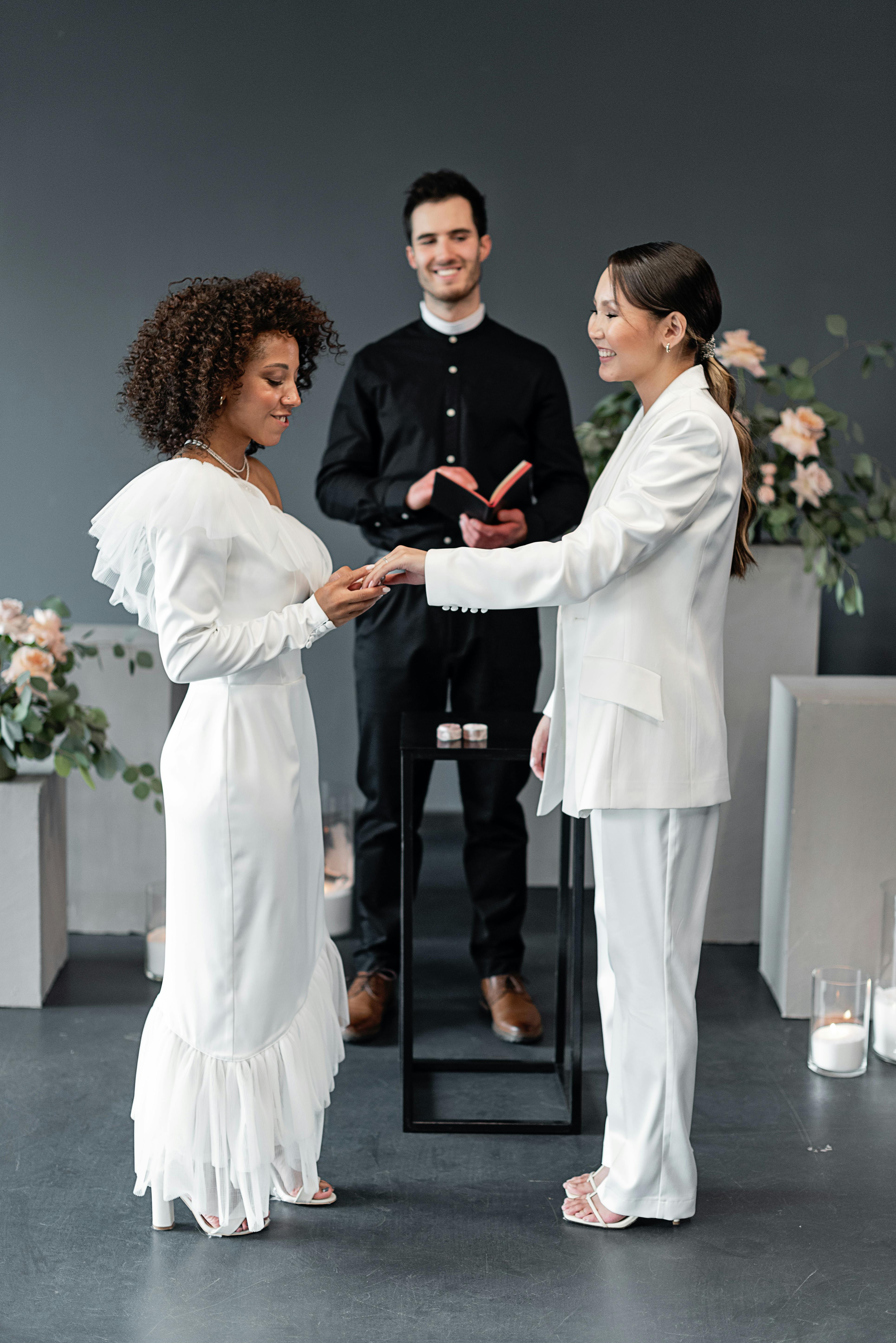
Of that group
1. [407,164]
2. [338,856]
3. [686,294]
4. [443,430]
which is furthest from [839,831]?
[407,164]

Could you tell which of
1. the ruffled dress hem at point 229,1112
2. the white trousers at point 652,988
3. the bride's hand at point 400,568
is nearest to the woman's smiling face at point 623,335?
the bride's hand at point 400,568

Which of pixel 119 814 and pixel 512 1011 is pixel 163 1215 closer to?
pixel 512 1011

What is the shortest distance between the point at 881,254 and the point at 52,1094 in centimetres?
382

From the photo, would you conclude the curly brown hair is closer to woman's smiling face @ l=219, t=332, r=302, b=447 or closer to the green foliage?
woman's smiling face @ l=219, t=332, r=302, b=447

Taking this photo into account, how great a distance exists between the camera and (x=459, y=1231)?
7.66 feet

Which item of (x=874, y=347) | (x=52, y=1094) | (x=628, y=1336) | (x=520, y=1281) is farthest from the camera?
(x=874, y=347)

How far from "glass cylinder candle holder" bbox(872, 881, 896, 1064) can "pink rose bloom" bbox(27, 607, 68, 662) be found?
2225 millimetres

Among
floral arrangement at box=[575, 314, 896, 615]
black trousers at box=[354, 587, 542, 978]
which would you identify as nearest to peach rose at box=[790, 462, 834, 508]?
floral arrangement at box=[575, 314, 896, 615]

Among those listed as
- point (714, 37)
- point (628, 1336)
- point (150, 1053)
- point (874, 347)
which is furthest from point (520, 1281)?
point (714, 37)

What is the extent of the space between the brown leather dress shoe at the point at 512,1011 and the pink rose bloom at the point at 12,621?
4.96 ft

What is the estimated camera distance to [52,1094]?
2.85m

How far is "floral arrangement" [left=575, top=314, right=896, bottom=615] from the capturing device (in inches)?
149

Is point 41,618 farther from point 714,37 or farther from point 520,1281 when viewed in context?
point 714,37

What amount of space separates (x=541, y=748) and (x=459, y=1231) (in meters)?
0.92
